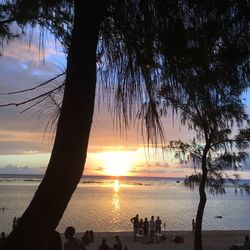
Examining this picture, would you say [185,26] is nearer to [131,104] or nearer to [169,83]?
[169,83]

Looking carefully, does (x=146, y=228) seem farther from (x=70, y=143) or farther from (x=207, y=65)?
(x=70, y=143)

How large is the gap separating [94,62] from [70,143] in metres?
0.44

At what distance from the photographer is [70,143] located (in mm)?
2229

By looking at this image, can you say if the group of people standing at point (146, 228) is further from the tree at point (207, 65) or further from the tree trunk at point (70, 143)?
the tree trunk at point (70, 143)

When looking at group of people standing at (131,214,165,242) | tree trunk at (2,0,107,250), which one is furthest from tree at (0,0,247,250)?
group of people standing at (131,214,165,242)

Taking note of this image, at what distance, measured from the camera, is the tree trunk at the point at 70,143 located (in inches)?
82.5

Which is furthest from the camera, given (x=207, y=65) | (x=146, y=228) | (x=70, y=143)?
(x=146, y=228)

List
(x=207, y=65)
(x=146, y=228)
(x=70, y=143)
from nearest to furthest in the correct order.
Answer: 1. (x=70, y=143)
2. (x=207, y=65)
3. (x=146, y=228)

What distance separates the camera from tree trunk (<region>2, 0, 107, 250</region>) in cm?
210

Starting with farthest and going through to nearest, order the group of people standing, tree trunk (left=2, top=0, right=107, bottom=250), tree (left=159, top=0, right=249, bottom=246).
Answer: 1. the group of people standing
2. tree (left=159, top=0, right=249, bottom=246)
3. tree trunk (left=2, top=0, right=107, bottom=250)


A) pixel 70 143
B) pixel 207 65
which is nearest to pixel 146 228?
pixel 207 65

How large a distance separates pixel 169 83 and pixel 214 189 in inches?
510

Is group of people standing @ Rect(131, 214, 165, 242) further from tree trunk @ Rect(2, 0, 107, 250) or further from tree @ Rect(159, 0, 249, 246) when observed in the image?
tree trunk @ Rect(2, 0, 107, 250)

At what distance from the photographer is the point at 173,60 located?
265cm
